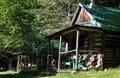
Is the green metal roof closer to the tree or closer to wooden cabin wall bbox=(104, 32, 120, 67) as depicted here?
wooden cabin wall bbox=(104, 32, 120, 67)

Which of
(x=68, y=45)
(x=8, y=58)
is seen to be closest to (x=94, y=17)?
(x=68, y=45)

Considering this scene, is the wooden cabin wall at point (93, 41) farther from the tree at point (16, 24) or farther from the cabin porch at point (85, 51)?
the tree at point (16, 24)

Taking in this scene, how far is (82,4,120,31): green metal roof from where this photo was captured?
25.4 m

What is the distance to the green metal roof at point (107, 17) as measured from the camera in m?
25.4

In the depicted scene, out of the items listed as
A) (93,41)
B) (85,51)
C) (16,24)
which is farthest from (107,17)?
(16,24)

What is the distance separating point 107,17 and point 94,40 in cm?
242

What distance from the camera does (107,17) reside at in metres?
27.4

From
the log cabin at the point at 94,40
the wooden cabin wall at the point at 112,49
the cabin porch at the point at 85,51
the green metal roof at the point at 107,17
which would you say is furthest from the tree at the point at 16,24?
the wooden cabin wall at the point at 112,49

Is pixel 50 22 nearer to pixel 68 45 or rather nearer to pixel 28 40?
pixel 28 40

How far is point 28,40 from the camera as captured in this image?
34875 millimetres

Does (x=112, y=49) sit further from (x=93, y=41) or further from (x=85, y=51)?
(x=85, y=51)

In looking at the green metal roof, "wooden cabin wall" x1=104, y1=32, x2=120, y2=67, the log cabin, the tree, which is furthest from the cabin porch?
the tree

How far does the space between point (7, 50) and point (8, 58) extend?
526 centimetres

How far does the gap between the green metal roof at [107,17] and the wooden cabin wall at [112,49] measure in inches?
25.0
